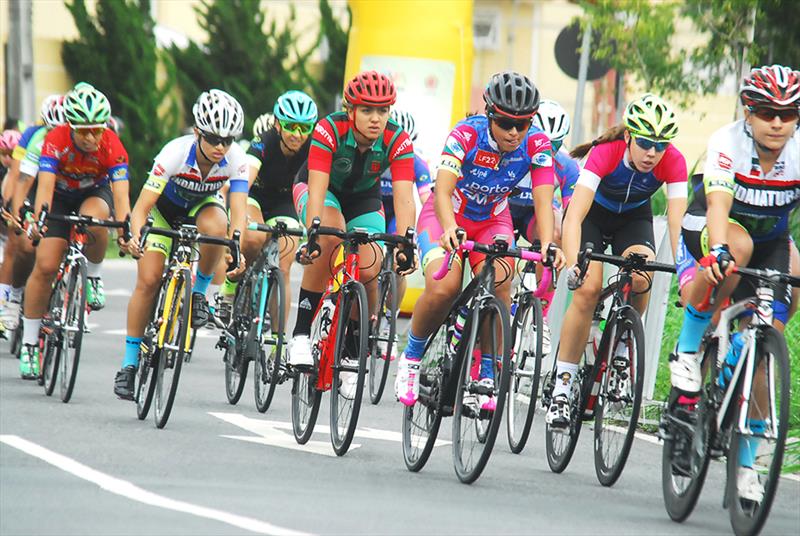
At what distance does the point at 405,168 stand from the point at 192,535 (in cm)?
339

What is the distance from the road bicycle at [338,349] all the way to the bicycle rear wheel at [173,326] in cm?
78

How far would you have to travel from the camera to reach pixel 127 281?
2405cm

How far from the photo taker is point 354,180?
33.6ft

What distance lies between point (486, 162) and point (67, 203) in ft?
14.3

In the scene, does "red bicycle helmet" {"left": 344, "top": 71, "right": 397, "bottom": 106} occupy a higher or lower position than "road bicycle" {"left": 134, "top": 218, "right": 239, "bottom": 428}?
higher

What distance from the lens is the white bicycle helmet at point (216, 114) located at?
1062cm

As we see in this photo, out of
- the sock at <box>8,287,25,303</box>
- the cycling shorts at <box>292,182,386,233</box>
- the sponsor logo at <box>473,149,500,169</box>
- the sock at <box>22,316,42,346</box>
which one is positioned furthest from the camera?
the sock at <box>8,287,25,303</box>

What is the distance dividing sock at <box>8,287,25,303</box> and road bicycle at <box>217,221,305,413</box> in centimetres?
249

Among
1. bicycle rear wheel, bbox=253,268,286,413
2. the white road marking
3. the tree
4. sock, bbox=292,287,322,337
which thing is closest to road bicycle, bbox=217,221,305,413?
bicycle rear wheel, bbox=253,268,286,413

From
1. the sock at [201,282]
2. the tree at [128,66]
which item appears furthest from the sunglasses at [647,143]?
the tree at [128,66]

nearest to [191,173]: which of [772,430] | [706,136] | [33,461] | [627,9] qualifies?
[33,461]

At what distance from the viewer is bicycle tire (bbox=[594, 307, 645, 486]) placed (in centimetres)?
841

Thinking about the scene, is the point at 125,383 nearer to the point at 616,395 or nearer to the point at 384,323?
the point at 384,323

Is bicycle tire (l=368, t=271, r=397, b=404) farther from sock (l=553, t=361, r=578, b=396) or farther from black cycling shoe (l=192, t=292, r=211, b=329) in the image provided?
sock (l=553, t=361, r=578, b=396)
